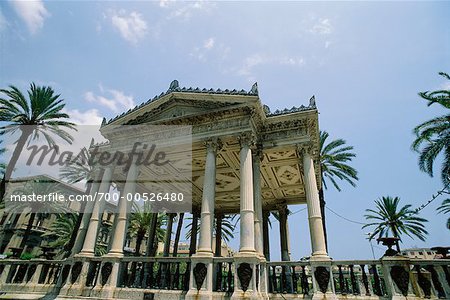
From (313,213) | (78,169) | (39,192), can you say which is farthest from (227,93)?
(39,192)

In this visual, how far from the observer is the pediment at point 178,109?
14055 millimetres

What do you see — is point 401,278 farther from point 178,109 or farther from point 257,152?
point 178,109

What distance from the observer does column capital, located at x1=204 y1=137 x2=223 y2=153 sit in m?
13.4

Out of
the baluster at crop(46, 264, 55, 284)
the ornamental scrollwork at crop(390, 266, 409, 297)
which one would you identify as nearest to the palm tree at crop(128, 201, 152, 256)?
the baluster at crop(46, 264, 55, 284)

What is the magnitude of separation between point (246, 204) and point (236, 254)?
2153 millimetres

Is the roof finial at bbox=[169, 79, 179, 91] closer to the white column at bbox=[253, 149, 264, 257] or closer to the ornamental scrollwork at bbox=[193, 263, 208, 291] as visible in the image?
the white column at bbox=[253, 149, 264, 257]

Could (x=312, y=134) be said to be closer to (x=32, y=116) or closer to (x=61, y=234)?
(x=32, y=116)

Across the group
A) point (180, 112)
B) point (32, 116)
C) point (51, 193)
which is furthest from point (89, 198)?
point (51, 193)

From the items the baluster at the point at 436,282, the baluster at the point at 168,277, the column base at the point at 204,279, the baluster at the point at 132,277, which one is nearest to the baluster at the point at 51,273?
the baluster at the point at 132,277

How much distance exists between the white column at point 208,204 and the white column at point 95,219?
21.9ft

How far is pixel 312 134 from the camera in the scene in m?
14.4

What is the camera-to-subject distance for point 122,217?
13867mm

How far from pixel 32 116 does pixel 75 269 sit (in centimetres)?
1445

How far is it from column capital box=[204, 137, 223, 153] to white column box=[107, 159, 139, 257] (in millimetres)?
5069
